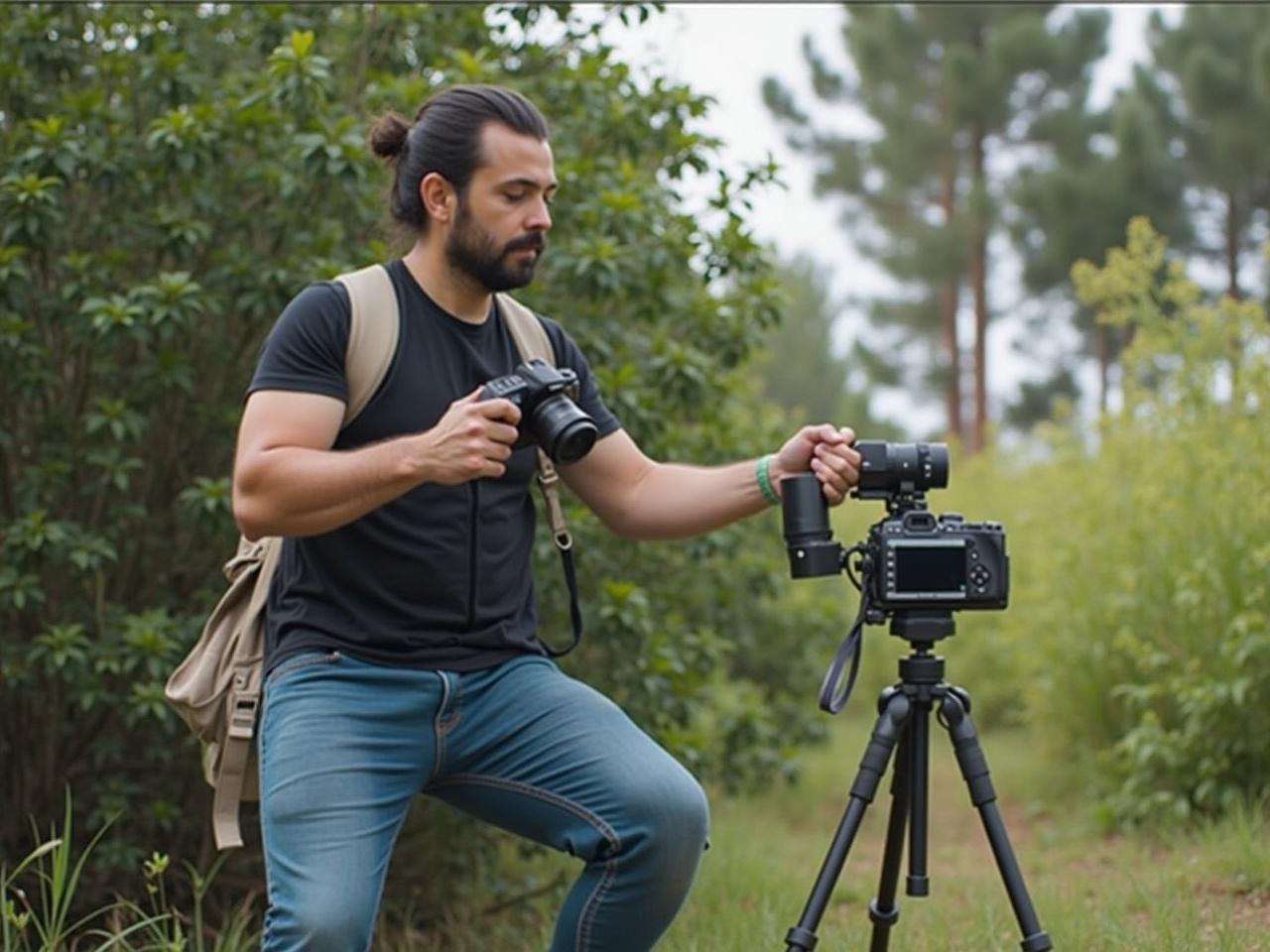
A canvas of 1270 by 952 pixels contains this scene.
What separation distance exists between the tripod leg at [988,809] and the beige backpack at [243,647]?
91cm

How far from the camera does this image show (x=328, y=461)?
3.02m

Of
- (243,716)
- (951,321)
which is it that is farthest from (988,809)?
(951,321)

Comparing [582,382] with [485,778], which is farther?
[582,382]

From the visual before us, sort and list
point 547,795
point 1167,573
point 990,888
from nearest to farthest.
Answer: point 547,795 → point 990,888 → point 1167,573

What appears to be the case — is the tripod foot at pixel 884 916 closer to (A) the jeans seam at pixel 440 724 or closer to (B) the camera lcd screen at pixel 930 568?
(B) the camera lcd screen at pixel 930 568

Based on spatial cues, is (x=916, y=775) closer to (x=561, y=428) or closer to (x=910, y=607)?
(x=910, y=607)

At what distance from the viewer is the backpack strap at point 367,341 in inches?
129

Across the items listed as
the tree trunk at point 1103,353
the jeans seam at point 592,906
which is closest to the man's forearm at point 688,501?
the jeans seam at point 592,906

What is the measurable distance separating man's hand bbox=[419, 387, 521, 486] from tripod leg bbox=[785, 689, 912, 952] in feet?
3.08

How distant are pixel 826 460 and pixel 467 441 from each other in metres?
0.83

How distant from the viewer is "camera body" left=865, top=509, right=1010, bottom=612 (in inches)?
127

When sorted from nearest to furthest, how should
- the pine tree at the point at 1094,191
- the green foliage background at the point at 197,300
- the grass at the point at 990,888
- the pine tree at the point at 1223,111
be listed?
the grass at the point at 990,888 < the green foliage background at the point at 197,300 < the pine tree at the point at 1223,111 < the pine tree at the point at 1094,191

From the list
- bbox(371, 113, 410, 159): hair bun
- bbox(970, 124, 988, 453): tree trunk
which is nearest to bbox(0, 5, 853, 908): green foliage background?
bbox(371, 113, 410, 159): hair bun

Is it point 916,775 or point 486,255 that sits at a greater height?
point 486,255
